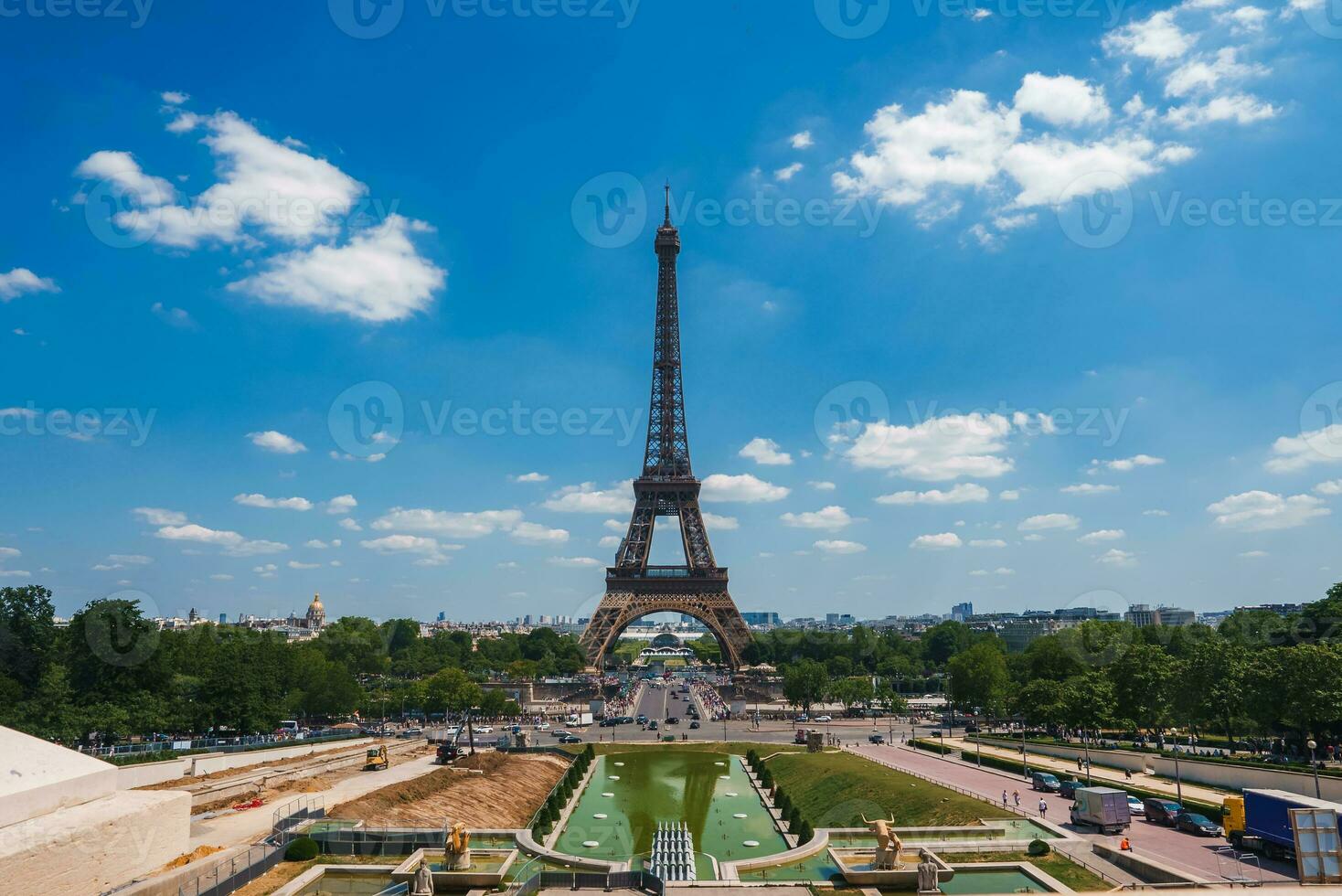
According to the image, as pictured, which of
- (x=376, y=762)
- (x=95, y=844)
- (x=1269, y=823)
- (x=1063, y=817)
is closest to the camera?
(x=95, y=844)

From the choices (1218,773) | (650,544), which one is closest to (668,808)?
(1218,773)

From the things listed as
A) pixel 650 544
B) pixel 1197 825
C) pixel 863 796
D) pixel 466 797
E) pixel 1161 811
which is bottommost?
pixel 863 796

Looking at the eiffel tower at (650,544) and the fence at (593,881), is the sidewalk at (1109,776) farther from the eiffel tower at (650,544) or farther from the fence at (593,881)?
the eiffel tower at (650,544)

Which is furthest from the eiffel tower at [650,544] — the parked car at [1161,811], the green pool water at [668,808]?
the parked car at [1161,811]

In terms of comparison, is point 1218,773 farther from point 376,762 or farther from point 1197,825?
point 376,762

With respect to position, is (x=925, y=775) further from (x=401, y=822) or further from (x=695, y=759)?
(x=401, y=822)

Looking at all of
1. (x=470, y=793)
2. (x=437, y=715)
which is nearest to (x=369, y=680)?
(x=437, y=715)
